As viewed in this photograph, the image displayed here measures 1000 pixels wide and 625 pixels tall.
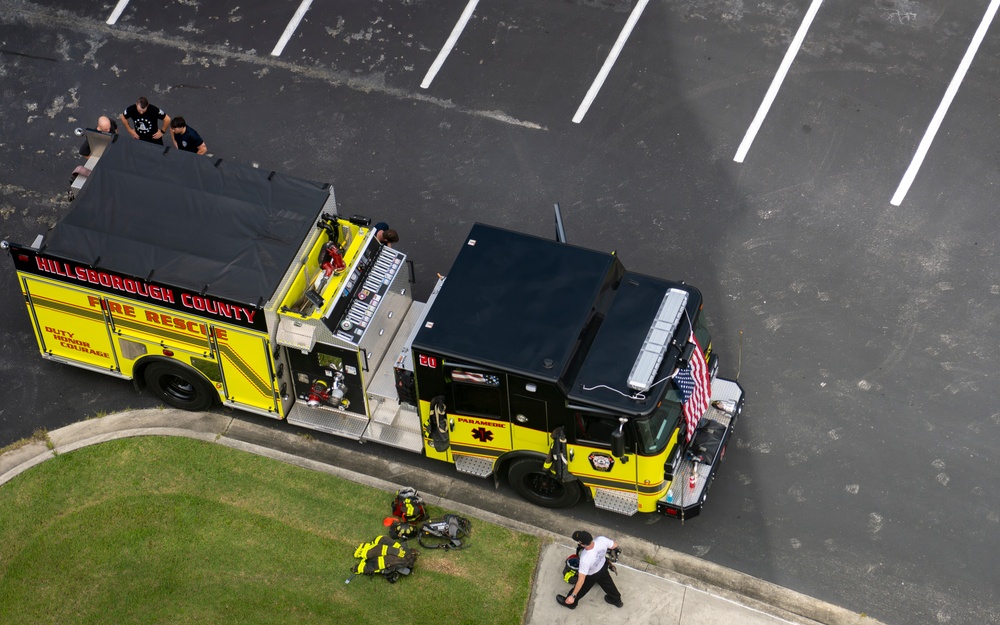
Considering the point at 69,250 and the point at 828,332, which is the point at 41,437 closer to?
the point at 69,250

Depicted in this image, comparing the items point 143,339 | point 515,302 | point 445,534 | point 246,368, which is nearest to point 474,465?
point 445,534

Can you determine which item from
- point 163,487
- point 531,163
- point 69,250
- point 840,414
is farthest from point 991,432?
point 69,250

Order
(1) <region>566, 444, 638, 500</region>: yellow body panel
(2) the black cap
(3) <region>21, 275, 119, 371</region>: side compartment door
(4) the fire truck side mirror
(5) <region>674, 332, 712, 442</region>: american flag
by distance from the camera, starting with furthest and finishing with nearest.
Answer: (3) <region>21, 275, 119, 371</region>: side compartment door → (1) <region>566, 444, 638, 500</region>: yellow body panel → (5) <region>674, 332, 712, 442</region>: american flag → (2) the black cap → (4) the fire truck side mirror

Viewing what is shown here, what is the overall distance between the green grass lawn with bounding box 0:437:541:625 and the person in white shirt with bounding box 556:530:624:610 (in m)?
0.66

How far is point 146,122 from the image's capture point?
20.5 m

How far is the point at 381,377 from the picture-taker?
17656mm

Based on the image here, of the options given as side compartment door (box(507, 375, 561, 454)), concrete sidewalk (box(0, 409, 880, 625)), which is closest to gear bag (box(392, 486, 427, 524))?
concrete sidewalk (box(0, 409, 880, 625))

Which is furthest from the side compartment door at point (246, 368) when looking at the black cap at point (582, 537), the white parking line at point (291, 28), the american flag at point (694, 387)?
the white parking line at point (291, 28)

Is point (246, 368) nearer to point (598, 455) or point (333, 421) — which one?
point (333, 421)

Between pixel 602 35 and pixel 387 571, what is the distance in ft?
36.8

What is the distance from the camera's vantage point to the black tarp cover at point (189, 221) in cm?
1692

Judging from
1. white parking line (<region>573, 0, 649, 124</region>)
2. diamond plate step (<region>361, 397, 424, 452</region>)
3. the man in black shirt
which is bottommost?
diamond plate step (<region>361, 397, 424, 452</region>)

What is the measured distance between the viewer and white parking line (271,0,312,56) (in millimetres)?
23250

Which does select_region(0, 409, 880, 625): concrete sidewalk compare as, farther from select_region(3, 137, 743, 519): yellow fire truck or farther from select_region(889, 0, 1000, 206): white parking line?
select_region(889, 0, 1000, 206): white parking line
